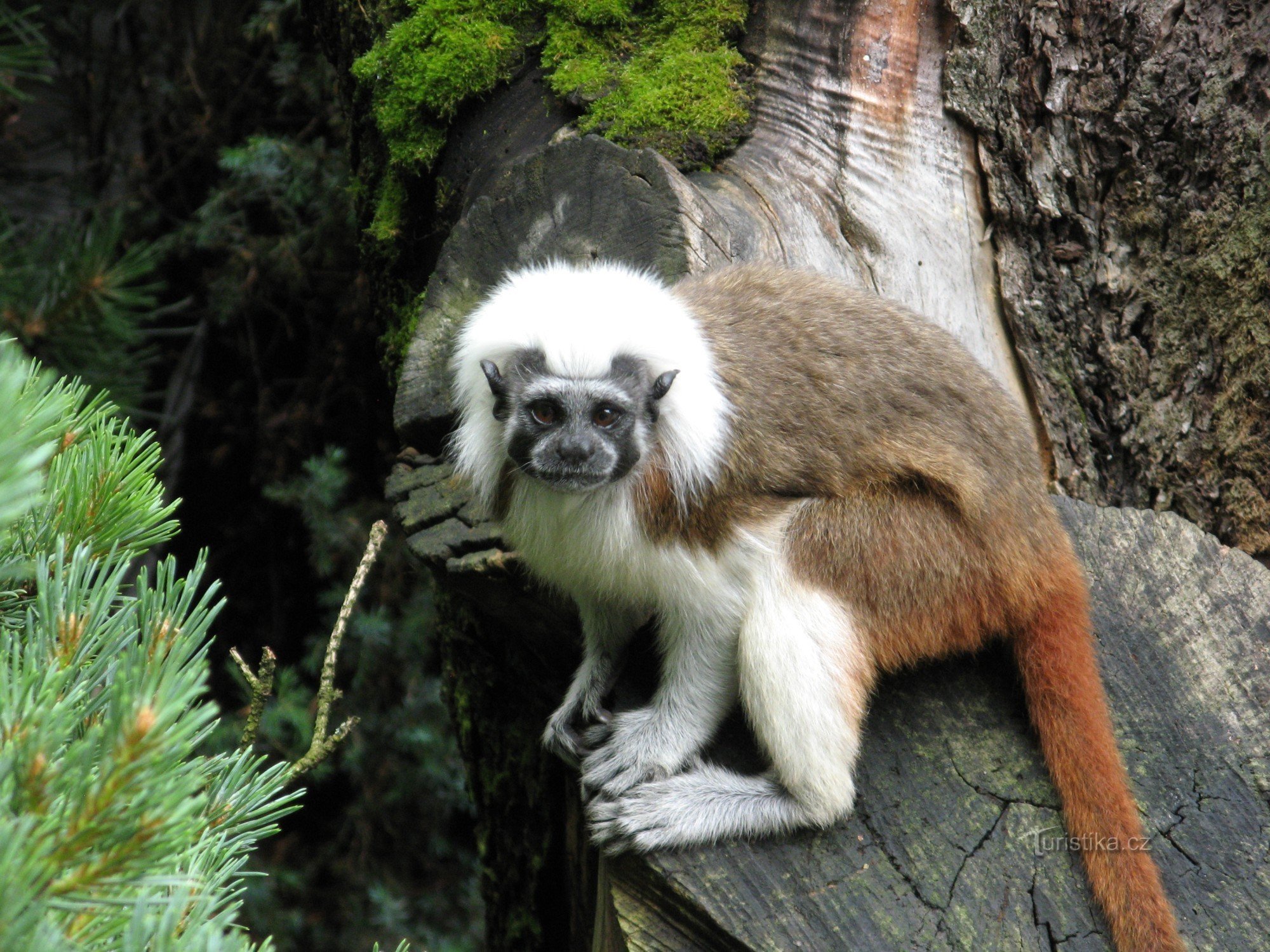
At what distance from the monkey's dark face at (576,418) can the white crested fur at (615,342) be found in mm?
39

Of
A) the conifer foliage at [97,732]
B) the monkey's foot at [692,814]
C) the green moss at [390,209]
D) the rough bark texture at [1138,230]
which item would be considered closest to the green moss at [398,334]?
the green moss at [390,209]

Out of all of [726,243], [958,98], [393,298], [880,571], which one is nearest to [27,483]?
[880,571]

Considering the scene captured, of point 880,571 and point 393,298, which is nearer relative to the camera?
point 880,571

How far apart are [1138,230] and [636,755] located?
270cm

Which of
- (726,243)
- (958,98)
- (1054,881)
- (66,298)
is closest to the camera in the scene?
(1054,881)

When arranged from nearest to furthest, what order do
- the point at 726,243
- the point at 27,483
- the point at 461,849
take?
1. the point at 27,483
2. the point at 726,243
3. the point at 461,849

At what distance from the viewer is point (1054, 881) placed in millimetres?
2518

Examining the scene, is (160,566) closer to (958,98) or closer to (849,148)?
(849,148)

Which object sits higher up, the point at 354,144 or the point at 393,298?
the point at 354,144

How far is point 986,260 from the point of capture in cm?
412

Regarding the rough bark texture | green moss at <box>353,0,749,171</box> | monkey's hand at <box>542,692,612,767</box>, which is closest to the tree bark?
the rough bark texture

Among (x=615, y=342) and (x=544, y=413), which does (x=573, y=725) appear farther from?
(x=615, y=342)

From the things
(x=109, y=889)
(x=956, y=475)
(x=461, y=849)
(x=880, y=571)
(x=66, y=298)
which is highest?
(x=109, y=889)

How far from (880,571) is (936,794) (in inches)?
23.5
